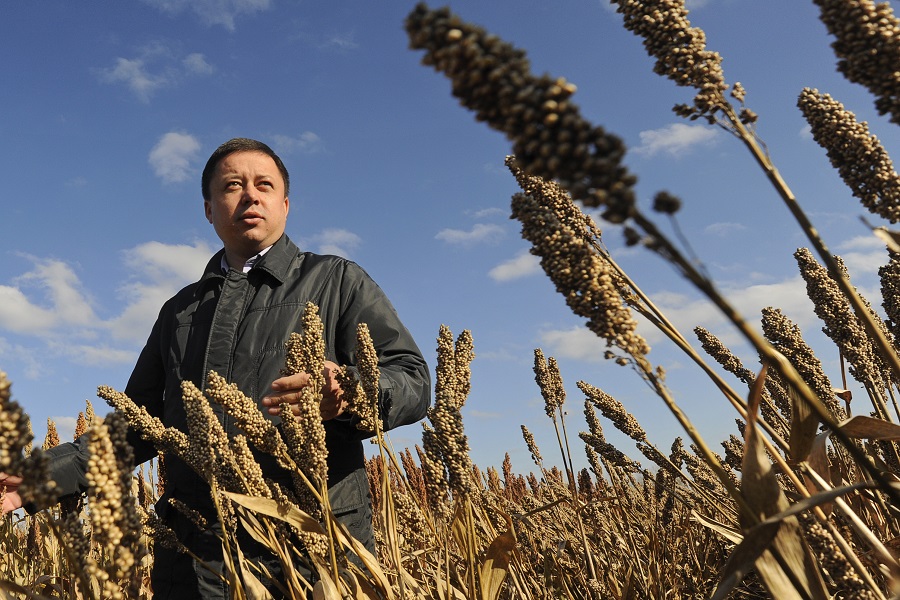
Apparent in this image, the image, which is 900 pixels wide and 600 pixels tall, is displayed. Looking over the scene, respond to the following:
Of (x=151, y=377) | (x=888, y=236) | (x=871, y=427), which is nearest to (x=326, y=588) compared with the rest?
(x=871, y=427)

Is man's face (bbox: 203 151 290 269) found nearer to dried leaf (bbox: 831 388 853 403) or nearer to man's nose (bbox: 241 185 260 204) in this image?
man's nose (bbox: 241 185 260 204)

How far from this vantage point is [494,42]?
2.43 feet

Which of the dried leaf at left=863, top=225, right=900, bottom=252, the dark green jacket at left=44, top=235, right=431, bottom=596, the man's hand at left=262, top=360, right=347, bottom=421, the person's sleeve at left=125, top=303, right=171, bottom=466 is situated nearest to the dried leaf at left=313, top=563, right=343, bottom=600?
the man's hand at left=262, top=360, right=347, bottom=421

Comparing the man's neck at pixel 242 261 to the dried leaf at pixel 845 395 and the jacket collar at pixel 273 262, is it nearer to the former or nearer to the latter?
the jacket collar at pixel 273 262

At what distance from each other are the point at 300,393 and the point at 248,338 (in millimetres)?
1698

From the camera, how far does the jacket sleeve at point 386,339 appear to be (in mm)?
2850

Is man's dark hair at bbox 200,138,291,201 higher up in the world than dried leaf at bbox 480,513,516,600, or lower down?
higher up

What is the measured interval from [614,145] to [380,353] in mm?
2660

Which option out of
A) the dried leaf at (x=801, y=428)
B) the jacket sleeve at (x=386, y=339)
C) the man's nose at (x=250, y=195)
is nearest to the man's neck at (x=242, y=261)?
the man's nose at (x=250, y=195)

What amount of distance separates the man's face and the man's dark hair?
0.09 meters

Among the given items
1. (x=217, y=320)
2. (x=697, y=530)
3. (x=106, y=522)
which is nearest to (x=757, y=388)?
(x=106, y=522)

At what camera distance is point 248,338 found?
11.2ft

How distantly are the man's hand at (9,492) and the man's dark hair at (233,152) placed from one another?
77.4 inches

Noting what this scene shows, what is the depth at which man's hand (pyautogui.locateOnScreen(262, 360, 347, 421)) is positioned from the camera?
190cm
